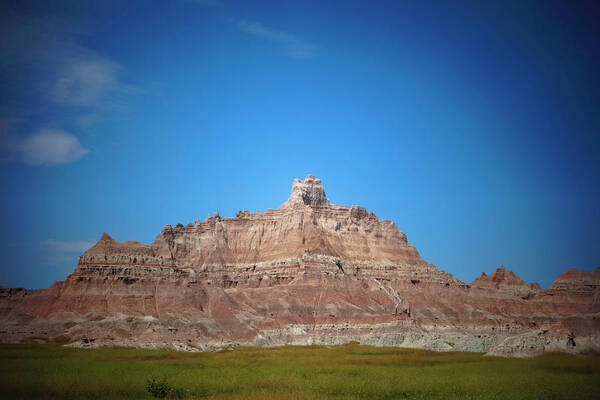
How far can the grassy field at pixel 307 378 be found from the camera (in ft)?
153

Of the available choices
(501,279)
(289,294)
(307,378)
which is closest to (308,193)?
(289,294)

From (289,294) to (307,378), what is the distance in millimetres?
87508

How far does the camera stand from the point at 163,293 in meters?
146

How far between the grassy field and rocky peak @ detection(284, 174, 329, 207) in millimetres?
114073

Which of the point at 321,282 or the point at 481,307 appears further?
the point at 481,307

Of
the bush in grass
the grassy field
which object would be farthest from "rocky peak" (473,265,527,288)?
the bush in grass

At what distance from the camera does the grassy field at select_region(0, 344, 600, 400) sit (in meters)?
46.5

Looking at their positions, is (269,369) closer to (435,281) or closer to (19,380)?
(19,380)

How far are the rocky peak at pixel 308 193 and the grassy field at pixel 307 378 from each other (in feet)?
374

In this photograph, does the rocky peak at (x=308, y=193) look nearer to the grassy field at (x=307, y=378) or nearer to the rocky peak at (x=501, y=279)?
the rocky peak at (x=501, y=279)

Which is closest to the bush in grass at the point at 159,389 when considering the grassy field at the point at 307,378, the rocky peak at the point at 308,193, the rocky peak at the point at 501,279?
the grassy field at the point at 307,378

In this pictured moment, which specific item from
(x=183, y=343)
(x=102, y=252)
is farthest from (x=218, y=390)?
(x=102, y=252)

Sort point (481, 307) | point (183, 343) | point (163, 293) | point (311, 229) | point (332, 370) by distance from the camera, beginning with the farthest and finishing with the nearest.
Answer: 1. point (311, 229)
2. point (481, 307)
3. point (163, 293)
4. point (183, 343)
5. point (332, 370)

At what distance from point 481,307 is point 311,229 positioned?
4964 centimetres
